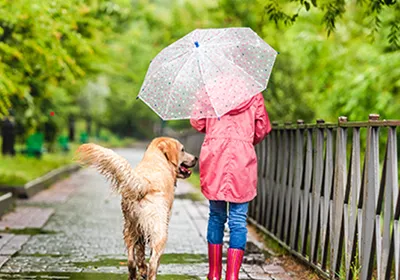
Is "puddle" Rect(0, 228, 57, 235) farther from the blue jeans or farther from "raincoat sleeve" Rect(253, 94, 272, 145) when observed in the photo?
"raincoat sleeve" Rect(253, 94, 272, 145)

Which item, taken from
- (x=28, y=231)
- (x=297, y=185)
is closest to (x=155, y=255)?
(x=297, y=185)

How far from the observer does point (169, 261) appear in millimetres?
7336

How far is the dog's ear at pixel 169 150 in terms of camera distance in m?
6.16

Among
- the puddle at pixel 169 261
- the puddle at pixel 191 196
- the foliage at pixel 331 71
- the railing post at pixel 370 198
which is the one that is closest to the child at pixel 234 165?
the railing post at pixel 370 198

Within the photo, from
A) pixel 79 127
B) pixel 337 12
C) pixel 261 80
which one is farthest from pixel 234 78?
pixel 79 127

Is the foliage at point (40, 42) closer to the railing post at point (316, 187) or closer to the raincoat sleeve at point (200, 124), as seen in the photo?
the raincoat sleeve at point (200, 124)

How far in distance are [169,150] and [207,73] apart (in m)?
0.75

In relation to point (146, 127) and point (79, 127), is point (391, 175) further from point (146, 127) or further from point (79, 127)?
point (146, 127)

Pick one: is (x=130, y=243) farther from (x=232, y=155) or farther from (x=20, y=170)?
(x=20, y=170)

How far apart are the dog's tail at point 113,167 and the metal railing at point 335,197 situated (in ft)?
5.50

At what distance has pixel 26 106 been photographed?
16.3 metres

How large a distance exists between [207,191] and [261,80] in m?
1.05

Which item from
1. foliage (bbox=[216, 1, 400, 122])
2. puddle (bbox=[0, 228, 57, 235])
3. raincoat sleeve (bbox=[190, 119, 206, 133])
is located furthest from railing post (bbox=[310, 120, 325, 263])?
foliage (bbox=[216, 1, 400, 122])

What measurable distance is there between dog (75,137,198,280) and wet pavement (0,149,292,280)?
0.71 feet
